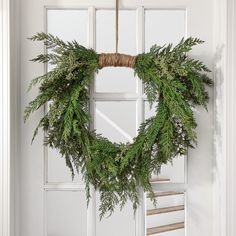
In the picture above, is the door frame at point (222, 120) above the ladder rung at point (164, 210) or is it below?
above

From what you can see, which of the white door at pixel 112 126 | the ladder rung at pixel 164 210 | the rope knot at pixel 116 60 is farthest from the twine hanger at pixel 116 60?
A: the ladder rung at pixel 164 210

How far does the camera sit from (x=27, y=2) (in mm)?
1712

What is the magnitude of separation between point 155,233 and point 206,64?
763 mm

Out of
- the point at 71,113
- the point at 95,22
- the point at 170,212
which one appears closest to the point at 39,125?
the point at 71,113

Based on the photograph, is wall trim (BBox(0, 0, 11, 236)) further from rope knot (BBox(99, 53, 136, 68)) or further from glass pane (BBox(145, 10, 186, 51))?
glass pane (BBox(145, 10, 186, 51))

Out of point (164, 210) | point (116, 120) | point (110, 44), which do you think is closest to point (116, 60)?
point (110, 44)

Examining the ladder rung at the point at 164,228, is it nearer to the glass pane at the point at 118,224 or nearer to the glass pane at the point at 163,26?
the glass pane at the point at 118,224

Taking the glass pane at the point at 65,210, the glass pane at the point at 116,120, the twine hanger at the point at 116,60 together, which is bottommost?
the glass pane at the point at 65,210

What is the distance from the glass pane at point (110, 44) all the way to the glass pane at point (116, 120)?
0.07m

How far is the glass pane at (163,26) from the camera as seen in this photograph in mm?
1740

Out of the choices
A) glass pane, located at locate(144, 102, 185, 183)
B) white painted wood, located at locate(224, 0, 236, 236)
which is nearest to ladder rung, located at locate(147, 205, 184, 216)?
glass pane, located at locate(144, 102, 185, 183)

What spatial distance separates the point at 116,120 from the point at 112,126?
0.10 feet

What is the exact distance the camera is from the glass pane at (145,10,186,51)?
68.5 inches

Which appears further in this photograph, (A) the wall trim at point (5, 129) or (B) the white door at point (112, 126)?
(B) the white door at point (112, 126)
